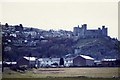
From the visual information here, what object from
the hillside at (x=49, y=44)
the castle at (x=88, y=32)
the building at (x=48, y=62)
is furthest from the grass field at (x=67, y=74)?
the castle at (x=88, y=32)

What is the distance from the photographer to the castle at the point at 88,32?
26.6 ft

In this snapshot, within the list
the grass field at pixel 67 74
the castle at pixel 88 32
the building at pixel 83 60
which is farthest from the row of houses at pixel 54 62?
the castle at pixel 88 32

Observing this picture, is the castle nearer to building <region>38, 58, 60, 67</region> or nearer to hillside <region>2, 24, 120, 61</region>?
hillside <region>2, 24, 120, 61</region>

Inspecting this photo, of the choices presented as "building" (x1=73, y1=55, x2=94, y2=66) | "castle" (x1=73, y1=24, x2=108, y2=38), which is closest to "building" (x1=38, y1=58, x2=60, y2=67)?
"building" (x1=73, y1=55, x2=94, y2=66)

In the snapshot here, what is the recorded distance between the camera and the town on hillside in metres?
8.12

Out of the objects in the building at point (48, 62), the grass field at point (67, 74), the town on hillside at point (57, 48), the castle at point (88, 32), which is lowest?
the grass field at point (67, 74)

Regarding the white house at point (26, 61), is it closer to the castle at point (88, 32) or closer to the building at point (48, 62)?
the building at point (48, 62)

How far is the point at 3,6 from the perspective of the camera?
26.6 ft

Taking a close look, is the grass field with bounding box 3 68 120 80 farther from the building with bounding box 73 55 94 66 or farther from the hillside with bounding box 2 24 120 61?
the hillside with bounding box 2 24 120 61

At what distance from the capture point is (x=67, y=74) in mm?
8148

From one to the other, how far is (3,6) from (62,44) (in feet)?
4.67

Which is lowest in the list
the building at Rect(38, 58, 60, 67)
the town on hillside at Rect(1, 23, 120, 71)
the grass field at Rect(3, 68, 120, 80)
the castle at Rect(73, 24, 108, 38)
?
the grass field at Rect(3, 68, 120, 80)

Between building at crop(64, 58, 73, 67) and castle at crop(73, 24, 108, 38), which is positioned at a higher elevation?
castle at crop(73, 24, 108, 38)

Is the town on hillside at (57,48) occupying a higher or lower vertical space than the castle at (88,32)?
lower
